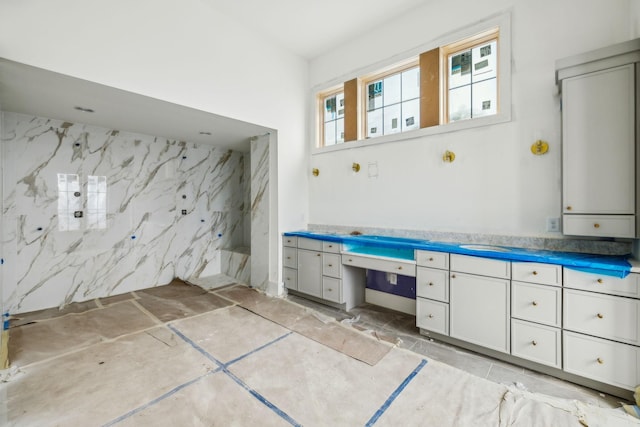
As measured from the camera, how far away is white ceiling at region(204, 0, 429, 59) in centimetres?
301

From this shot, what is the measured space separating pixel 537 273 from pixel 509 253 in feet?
0.72

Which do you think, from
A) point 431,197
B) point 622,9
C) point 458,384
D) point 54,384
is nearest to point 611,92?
point 622,9

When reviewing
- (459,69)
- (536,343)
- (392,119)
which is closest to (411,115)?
(392,119)

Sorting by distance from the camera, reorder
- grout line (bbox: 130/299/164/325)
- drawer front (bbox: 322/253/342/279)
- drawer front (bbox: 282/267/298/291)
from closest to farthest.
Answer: grout line (bbox: 130/299/164/325) → drawer front (bbox: 322/253/342/279) → drawer front (bbox: 282/267/298/291)

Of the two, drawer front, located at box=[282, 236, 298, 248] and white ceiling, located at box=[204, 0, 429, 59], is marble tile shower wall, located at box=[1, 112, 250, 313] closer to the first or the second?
drawer front, located at box=[282, 236, 298, 248]

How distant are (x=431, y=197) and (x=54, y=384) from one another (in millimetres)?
3642

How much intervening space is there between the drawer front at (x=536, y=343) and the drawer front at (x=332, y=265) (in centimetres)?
175

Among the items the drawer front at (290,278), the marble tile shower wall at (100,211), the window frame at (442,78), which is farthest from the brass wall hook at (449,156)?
the marble tile shower wall at (100,211)

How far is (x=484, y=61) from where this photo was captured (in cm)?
276

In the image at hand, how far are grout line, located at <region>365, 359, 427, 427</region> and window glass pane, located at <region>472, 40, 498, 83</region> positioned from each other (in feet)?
9.18

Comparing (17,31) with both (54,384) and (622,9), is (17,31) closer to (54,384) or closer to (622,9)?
(54,384)

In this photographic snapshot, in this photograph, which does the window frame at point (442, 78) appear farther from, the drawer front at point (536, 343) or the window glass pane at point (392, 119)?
the drawer front at point (536, 343)

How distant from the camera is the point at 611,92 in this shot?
1905mm

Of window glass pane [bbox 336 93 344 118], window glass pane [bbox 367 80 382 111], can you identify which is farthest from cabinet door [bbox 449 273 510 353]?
window glass pane [bbox 336 93 344 118]
